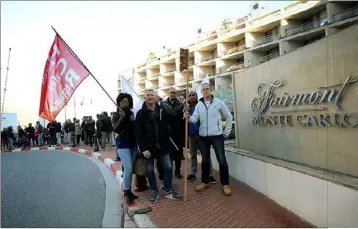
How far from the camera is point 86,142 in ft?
57.5

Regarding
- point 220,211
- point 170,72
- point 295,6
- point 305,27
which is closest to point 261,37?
point 295,6

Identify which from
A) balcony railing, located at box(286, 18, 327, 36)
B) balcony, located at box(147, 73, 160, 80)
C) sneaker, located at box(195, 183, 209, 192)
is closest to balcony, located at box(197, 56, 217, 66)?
balcony, located at box(147, 73, 160, 80)

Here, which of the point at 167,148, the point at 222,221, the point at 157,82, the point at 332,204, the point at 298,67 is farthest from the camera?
the point at 157,82

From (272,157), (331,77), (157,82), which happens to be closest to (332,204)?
(331,77)

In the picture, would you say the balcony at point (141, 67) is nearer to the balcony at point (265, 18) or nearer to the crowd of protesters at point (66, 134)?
the balcony at point (265, 18)

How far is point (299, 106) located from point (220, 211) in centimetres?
208

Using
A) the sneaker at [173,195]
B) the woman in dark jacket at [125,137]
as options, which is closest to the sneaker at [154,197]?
the sneaker at [173,195]

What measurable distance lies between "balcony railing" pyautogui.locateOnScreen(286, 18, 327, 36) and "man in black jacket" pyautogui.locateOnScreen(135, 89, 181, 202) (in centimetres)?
3146

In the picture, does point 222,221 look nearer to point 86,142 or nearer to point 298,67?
point 298,67

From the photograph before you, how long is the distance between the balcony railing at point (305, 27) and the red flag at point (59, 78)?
31356mm

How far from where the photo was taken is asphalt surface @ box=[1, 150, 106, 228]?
4.16 metres

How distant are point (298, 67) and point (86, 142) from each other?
15443 millimetres

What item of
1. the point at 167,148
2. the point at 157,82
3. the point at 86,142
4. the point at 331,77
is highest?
the point at 157,82

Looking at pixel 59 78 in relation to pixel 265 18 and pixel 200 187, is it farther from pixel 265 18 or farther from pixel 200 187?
pixel 265 18
